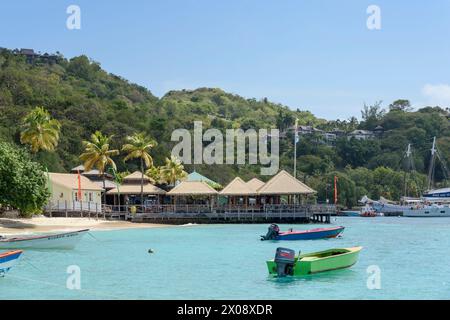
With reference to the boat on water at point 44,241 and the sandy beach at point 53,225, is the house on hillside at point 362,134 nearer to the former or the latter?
the sandy beach at point 53,225

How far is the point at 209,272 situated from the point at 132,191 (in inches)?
1557

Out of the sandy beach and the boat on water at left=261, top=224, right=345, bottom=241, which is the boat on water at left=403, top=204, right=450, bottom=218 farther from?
the boat on water at left=261, top=224, right=345, bottom=241

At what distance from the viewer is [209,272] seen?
27250 mm

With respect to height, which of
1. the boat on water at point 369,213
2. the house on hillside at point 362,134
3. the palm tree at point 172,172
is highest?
the house on hillside at point 362,134

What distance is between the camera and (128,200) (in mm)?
69250

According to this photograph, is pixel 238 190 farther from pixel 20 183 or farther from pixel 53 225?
pixel 20 183

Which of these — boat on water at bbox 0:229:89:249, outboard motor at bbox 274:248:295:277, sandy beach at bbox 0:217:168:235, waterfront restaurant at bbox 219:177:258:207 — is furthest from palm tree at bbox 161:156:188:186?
outboard motor at bbox 274:248:295:277

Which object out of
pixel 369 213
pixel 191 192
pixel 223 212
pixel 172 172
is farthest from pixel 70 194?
pixel 369 213

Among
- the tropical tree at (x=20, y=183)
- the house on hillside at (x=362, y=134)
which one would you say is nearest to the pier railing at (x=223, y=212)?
the tropical tree at (x=20, y=183)

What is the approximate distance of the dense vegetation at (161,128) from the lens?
290 ft

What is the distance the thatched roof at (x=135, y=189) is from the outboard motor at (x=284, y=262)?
41.7 meters
